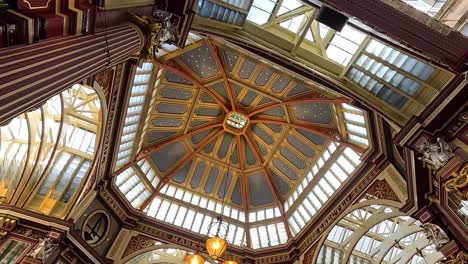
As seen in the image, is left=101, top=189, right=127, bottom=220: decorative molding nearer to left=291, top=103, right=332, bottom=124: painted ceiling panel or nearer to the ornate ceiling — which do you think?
the ornate ceiling

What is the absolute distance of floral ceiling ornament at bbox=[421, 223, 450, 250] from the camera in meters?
9.05

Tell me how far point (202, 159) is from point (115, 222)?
660 cm

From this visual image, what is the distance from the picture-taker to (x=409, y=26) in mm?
6570

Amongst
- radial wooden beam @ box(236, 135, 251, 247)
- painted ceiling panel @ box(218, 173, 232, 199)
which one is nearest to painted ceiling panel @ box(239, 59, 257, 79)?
radial wooden beam @ box(236, 135, 251, 247)

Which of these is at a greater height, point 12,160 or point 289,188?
point 289,188

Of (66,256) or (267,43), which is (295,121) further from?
(66,256)

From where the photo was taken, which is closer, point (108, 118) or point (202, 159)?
point (108, 118)

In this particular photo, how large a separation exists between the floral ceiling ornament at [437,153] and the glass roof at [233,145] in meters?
5.37

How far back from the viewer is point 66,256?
13.1 m

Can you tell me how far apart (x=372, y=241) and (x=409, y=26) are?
15.1 metres

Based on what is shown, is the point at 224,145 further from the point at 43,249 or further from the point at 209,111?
the point at 43,249

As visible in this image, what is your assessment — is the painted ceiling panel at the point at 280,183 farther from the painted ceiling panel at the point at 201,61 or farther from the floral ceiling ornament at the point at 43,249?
the floral ceiling ornament at the point at 43,249

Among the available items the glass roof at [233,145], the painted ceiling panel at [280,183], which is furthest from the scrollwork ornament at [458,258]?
the painted ceiling panel at [280,183]

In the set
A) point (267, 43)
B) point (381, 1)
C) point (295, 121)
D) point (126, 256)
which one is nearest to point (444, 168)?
point (381, 1)
